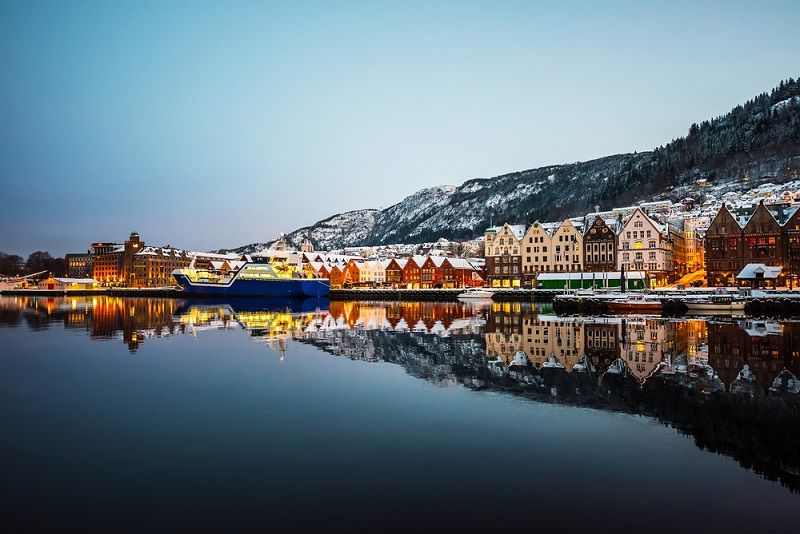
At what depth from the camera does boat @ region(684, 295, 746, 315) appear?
4784cm

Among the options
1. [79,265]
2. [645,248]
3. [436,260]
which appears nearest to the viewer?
[645,248]

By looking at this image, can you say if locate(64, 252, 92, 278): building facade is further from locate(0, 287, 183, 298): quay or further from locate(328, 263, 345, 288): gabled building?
locate(328, 263, 345, 288): gabled building

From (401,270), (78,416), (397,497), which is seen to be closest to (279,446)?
(397,497)

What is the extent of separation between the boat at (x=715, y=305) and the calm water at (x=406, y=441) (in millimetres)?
30245

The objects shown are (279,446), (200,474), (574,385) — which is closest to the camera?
(200,474)

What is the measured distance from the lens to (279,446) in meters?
10.1

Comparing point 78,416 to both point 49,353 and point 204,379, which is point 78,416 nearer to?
point 204,379

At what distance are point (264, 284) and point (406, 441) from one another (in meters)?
91.5

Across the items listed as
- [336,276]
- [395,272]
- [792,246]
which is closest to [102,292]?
[336,276]

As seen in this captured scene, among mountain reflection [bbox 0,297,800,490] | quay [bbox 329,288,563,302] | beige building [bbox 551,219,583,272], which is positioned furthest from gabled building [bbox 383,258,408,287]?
mountain reflection [bbox 0,297,800,490]

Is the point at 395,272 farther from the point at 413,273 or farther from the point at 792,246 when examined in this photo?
the point at 792,246

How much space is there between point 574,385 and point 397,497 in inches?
364

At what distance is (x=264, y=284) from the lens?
98.4 meters

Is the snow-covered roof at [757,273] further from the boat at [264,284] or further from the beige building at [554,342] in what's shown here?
the boat at [264,284]
